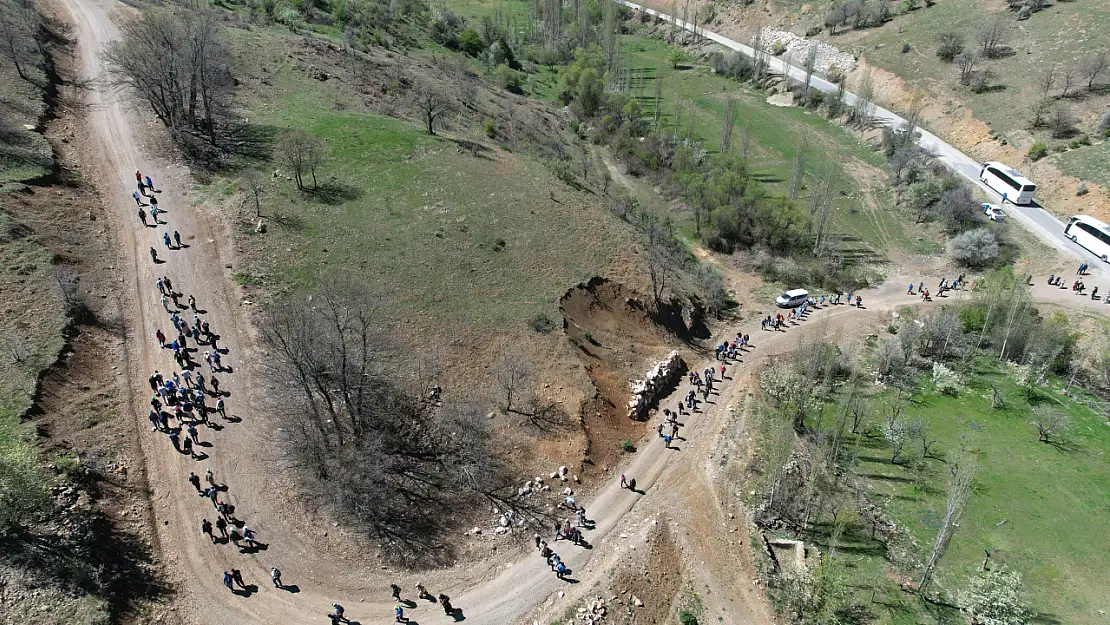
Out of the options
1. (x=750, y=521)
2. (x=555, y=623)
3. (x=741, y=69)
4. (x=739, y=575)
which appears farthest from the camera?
(x=741, y=69)

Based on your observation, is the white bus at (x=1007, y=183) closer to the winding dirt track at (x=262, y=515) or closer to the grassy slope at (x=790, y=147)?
the grassy slope at (x=790, y=147)

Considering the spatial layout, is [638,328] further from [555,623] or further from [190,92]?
[190,92]

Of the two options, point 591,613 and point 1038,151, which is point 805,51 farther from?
A: point 591,613

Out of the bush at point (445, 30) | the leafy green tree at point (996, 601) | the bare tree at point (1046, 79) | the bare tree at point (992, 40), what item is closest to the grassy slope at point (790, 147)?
the bush at point (445, 30)

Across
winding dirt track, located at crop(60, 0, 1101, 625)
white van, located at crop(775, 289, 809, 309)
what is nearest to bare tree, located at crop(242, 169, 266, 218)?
winding dirt track, located at crop(60, 0, 1101, 625)

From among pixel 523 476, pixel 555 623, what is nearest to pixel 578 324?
pixel 523 476

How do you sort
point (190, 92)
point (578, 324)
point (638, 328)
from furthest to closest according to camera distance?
point (190, 92), point (638, 328), point (578, 324)

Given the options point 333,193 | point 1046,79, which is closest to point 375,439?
point 333,193
